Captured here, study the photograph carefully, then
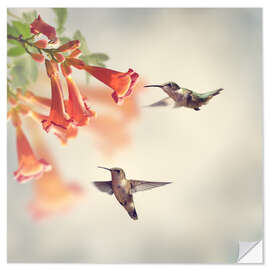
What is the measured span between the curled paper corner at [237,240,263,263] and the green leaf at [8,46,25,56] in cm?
127

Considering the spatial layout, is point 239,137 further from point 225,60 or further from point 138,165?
point 138,165

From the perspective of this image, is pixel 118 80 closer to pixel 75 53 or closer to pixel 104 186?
pixel 75 53

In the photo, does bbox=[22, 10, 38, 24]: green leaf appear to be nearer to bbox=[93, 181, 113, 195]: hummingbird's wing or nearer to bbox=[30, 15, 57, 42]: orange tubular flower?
bbox=[30, 15, 57, 42]: orange tubular flower

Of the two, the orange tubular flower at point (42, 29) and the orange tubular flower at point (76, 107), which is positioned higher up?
the orange tubular flower at point (42, 29)

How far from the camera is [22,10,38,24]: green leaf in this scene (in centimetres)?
145

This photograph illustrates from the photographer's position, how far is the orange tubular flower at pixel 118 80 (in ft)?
4.66

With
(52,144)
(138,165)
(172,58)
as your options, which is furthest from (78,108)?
(172,58)

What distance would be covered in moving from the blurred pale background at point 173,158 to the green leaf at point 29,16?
0.16 feet

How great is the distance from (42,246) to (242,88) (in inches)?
43.4

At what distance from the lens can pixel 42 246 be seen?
145 centimetres

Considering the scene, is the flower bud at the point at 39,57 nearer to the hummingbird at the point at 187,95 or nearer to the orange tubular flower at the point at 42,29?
the orange tubular flower at the point at 42,29

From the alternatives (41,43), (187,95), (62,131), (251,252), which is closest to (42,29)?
(41,43)

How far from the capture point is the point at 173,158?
4.73ft

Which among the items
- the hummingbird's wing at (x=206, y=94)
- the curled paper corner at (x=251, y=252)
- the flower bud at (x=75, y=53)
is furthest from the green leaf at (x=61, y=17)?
the curled paper corner at (x=251, y=252)
